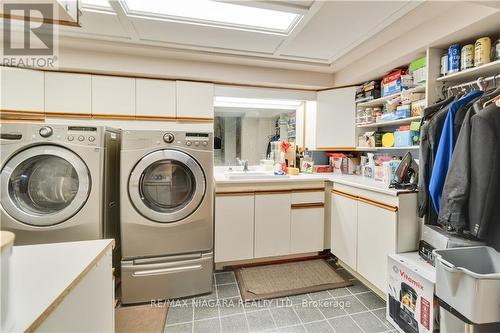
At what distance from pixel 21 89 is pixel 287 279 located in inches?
117

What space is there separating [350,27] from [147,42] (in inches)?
66.0

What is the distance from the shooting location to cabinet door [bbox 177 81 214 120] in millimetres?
2449

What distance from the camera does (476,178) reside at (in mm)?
1241

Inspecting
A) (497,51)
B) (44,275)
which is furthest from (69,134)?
(497,51)

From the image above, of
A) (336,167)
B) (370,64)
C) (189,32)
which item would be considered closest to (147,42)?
(189,32)

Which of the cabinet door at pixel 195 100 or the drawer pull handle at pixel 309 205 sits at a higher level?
the cabinet door at pixel 195 100

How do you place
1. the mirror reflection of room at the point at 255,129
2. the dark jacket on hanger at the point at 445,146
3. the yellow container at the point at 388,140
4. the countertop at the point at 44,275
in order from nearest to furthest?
1. the countertop at the point at 44,275
2. the dark jacket on hanger at the point at 445,146
3. the yellow container at the point at 388,140
4. the mirror reflection of room at the point at 255,129

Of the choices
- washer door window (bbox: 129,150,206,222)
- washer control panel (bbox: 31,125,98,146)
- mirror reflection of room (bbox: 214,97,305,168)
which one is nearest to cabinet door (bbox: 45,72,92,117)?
washer control panel (bbox: 31,125,98,146)

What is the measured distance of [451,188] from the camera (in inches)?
51.6

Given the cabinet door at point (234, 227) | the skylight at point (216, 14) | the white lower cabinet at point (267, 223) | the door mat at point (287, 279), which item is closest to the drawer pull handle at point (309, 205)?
the white lower cabinet at point (267, 223)

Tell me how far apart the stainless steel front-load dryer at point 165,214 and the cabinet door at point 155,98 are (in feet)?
2.22

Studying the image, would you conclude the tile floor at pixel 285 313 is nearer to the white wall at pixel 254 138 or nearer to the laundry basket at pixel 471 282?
the laundry basket at pixel 471 282

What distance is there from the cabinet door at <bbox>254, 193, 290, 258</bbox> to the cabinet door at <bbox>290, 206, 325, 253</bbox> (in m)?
0.07

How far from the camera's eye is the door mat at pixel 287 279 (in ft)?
6.44
